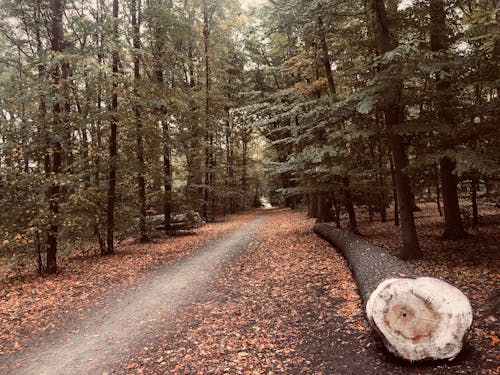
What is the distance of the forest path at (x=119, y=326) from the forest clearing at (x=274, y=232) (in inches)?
1.6

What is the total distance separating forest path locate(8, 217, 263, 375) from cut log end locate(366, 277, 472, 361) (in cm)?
407

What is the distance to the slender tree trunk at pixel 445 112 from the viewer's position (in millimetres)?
8805

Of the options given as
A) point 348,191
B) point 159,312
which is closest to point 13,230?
point 159,312

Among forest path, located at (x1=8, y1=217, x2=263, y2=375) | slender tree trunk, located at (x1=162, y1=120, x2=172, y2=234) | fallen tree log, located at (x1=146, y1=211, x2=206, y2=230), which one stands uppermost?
slender tree trunk, located at (x1=162, y1=120, x2=172, y2=234)

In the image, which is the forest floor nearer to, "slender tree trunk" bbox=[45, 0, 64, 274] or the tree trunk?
the tree trunk

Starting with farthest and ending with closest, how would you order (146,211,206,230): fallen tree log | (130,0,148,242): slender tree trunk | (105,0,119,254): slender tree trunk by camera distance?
(146,211,206,230): fallen tree log → (130,0,148,242): slender tree trunk → (105,0,119,254): slender tree trunk

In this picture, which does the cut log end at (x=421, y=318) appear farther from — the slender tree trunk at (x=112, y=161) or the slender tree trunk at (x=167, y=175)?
the slender tree trunk at (x=167, y=175)

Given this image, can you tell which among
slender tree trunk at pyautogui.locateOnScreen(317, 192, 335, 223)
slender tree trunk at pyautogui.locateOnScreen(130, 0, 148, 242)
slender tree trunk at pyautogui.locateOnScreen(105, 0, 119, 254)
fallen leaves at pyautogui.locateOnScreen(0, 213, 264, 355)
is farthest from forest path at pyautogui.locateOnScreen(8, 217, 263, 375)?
slender tree trunk at pyautogui.locateOnScreen(317, 192, 335, 223)

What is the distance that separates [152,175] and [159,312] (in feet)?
30.3

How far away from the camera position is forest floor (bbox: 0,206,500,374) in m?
4.91

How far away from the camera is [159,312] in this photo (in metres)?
7.27

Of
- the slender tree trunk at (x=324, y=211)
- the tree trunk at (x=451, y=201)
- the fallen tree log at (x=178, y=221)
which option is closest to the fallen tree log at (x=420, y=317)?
the tree trunk at (x=451, y=201)

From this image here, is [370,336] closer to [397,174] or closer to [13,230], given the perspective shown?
[397,174]

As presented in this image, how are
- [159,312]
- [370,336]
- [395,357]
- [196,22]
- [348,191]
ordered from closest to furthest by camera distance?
[395,357] < [370,336] < [159,312] < [348,191] < [196,22]
